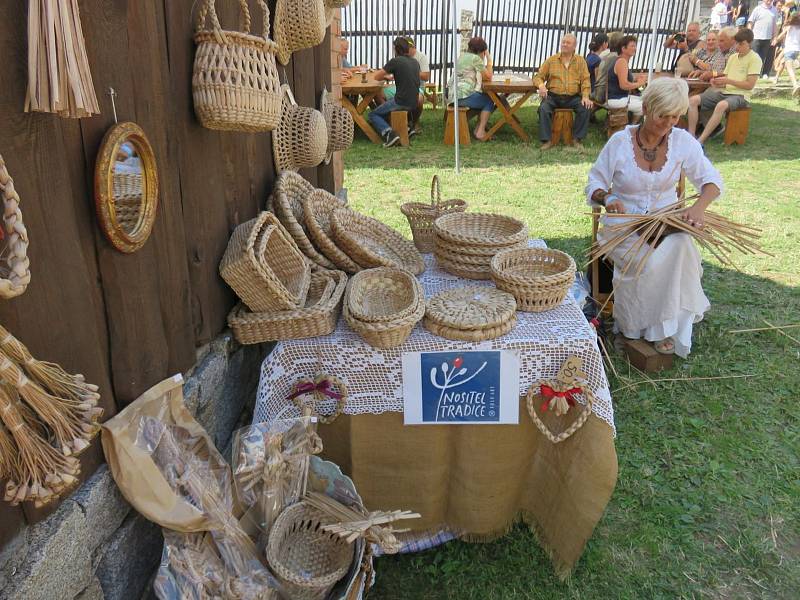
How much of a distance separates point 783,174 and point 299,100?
6534mm

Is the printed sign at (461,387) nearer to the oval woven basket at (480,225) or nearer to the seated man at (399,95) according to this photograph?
the oval woven basket at (480,225)

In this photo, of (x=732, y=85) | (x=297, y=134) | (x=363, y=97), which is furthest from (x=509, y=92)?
(x=297, y=134)

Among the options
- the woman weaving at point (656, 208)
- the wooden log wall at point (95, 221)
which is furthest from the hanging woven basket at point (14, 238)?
the woman weaving at point (656, 208)

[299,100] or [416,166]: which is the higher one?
[299,100]

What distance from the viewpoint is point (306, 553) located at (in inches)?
72.8

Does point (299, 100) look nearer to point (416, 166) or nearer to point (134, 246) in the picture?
point (134, 246)

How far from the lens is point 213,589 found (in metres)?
1.58

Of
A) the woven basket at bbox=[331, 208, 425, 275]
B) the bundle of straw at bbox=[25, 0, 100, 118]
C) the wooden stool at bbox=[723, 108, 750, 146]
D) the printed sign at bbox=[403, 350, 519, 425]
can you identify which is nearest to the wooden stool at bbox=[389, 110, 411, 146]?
the wooden stool at bbox=[723, 108, 750, 146]

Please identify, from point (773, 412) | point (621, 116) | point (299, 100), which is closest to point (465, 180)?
point (621, 116)

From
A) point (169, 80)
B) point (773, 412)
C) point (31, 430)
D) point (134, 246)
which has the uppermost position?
point (169, 80)

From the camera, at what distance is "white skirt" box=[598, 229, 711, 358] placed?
330 centimetres

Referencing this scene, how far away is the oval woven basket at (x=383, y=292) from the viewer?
215 cm

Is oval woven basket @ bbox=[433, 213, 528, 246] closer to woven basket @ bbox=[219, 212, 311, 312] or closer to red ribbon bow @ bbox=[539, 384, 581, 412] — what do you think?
woven basket @ bbox=[219, 212, 311, 312]

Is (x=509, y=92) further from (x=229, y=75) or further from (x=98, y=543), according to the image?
(x=98, y=543)
